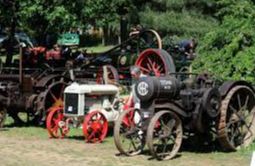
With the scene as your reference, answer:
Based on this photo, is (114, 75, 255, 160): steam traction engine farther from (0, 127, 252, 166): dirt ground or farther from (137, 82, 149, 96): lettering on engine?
(0, 127, 252, 166): dirt ground

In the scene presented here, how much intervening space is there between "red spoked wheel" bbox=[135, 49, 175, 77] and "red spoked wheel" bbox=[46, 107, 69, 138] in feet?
6.57

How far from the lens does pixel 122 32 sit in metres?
35.7

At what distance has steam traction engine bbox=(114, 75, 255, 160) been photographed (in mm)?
10266

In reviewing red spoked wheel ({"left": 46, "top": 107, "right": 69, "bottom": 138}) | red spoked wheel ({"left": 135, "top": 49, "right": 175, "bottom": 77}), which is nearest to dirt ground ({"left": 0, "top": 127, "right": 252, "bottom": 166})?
red spoked wheel ({"left": 46, "top": 107, "right": 69, "bottom": 138})

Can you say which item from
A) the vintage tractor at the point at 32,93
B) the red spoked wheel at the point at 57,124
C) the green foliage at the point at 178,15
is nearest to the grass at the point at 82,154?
Answer: the red spoked wheel at the point at 57,124

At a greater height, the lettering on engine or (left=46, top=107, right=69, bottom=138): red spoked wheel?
the lettering on engine

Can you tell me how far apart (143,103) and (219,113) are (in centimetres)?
122

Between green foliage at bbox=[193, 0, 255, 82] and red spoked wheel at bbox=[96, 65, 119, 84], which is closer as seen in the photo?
green foliage at bbox=[193, 0, 255, 82]

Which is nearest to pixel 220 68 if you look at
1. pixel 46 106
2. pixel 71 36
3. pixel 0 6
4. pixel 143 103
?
pixel 143 103

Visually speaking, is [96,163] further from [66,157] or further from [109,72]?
[109,72]

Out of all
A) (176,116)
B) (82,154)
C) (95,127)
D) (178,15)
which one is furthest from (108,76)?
(178,15)

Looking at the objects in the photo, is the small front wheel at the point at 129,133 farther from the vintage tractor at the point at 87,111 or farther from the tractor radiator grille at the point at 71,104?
the tractor radiator grille at the point at 71,104

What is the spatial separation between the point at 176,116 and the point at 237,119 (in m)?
1.18

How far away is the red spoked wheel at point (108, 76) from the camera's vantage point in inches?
564
